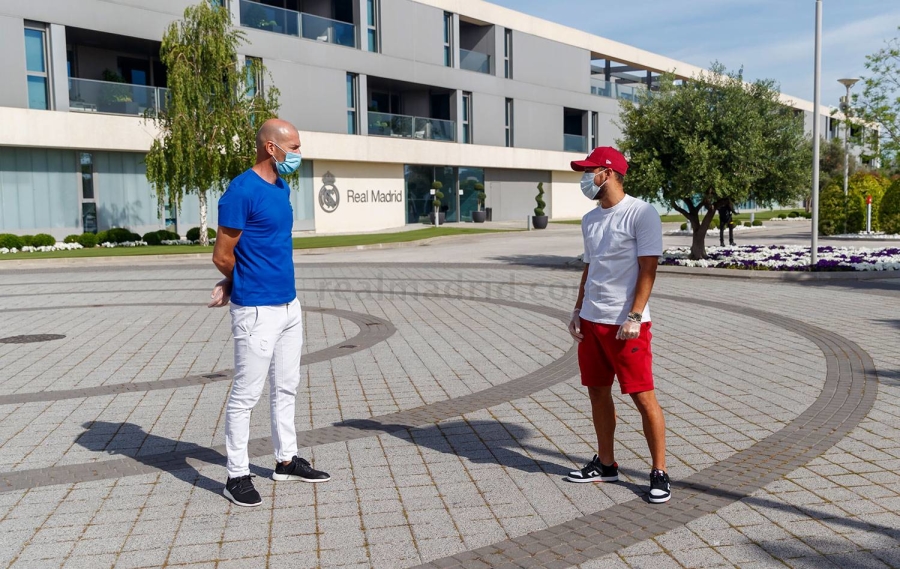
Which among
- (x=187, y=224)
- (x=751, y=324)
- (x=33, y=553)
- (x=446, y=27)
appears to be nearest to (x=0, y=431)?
(x=33, y=553)

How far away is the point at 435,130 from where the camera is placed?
40875mm

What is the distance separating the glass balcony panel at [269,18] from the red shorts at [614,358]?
1214 inches

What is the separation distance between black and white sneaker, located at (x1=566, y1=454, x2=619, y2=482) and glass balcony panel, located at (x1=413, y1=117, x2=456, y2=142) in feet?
118

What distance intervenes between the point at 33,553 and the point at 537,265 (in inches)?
684

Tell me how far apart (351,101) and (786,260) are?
23.9 meters

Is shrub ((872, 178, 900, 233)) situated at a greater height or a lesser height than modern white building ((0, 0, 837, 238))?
lesser

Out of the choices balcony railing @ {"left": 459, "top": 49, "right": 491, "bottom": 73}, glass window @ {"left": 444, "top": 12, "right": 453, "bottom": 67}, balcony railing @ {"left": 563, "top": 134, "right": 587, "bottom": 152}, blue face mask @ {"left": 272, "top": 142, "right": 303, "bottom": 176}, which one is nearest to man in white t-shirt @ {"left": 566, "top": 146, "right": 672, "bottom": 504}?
blue face mask @ {"left": 272, "top": 142, "right": 303, "bottom": 176}

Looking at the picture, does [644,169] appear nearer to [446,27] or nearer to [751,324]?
[751,324]

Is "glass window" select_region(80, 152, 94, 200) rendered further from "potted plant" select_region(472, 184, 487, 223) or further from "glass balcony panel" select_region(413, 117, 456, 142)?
"potted plant" select_region(472, 184, 487, 223)

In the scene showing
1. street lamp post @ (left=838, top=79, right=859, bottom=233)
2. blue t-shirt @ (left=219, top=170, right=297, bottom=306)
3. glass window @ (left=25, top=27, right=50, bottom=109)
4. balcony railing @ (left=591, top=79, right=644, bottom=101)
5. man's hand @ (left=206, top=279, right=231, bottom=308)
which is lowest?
man's hand @ (left=206, top=279, right=231, bottom=308)

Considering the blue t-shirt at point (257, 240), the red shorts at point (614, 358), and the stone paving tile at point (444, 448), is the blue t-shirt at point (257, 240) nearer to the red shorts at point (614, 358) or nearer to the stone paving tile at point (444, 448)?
the stone paving tile at point (444, 448)

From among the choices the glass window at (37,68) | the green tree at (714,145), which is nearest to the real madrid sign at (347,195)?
the glass window at (37,68)

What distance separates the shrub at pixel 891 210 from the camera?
30.1 meters

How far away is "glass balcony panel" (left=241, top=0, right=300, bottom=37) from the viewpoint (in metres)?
32.2
